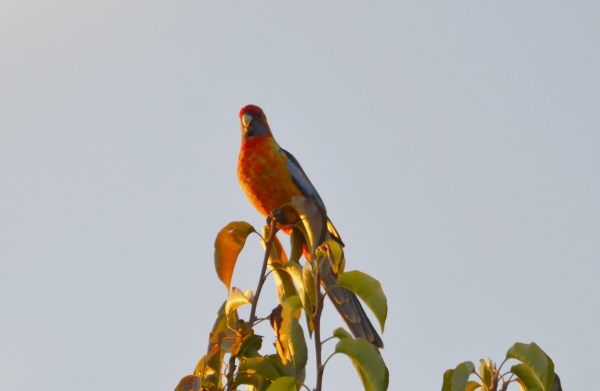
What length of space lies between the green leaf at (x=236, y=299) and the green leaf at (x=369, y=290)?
0.36 metres

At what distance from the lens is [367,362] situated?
2.37 meters

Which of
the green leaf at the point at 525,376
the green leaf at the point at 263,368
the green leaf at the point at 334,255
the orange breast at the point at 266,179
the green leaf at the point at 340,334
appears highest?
the orange breast at the point at 266,179

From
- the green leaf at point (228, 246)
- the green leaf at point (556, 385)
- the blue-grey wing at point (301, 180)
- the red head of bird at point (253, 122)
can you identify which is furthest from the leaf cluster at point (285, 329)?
the red head of bird at point (253, 122)

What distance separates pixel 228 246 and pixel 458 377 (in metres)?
1.08

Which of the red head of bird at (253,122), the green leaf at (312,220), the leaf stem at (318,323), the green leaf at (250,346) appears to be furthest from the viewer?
the red head of bird at (253,122)

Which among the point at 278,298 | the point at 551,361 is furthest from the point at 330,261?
the point at 551,361

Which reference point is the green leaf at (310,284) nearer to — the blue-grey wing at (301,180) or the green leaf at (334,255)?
the green leaf at (334,255)

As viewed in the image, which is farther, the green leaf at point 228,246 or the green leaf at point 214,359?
the green leaf at point 228,246

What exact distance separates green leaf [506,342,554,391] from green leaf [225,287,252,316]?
91 cm

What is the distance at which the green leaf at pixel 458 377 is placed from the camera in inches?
90.5

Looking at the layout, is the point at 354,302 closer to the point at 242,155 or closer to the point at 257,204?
the point at 257,204

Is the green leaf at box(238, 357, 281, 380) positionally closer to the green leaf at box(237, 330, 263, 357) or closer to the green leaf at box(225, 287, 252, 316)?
the green leaf at box(237, 330, 263, 357)

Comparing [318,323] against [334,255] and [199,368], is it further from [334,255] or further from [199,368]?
[199,368]

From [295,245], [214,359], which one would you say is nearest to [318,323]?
[214,359]
